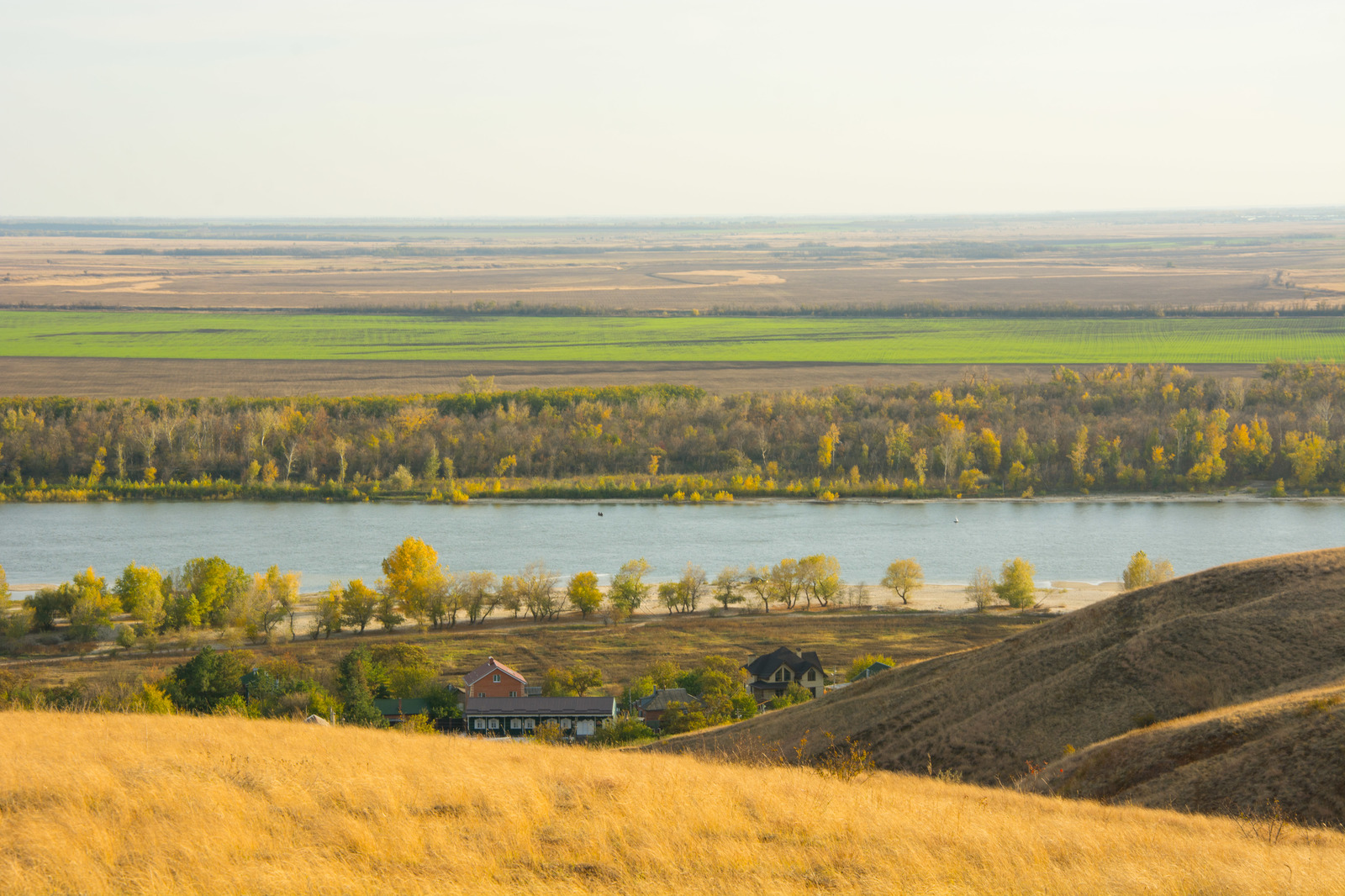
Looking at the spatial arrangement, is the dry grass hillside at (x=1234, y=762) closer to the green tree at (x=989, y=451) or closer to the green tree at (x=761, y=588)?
the green tree at (x=761, y=588)

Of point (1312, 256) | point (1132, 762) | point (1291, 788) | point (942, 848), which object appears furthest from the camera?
point (1312, 256)

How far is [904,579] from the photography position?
37.6 meters

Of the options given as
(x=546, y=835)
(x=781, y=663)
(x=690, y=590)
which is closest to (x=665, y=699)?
(x=781, y=663)

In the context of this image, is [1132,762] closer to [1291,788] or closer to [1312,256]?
[1291,788]

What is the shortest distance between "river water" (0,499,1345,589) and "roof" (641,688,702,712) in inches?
549

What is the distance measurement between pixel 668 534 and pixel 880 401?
75.8 feet

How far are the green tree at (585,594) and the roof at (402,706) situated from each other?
32.9ft

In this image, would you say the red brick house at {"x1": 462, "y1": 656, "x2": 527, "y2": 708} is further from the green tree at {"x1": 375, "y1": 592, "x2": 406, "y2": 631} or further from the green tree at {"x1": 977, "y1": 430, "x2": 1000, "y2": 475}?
the green tree at {"x1": 977, "y1": 430, "x2": 1000, "y2": 475}

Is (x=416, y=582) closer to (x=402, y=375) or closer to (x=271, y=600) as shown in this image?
(x=271, y=600)

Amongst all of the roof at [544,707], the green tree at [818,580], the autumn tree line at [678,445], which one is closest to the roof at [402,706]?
the roof at [544,707]

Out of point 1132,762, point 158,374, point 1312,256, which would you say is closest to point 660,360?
point 158,374

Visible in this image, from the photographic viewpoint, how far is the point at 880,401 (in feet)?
214

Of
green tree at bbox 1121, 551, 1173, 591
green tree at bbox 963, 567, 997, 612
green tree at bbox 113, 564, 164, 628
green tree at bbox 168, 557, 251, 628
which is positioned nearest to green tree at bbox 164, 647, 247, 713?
green tree at bbox 113, 564, 164, 628

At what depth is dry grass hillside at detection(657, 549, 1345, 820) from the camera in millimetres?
14359
